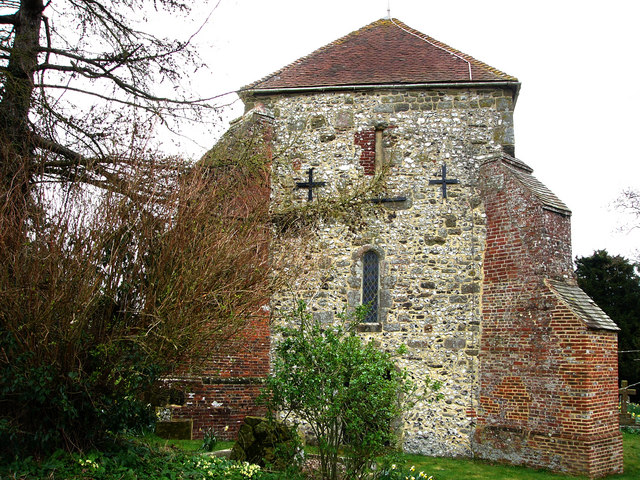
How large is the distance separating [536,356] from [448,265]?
7.79ft

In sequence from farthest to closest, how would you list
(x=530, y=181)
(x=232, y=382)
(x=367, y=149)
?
(x=367, y=149), (x=530, y=181), (x=232, y=382)

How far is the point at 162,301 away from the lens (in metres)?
6.73

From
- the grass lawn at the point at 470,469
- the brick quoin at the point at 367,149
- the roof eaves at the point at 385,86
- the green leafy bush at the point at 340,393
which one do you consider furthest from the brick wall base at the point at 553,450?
the roof eaves at the point at 385,86

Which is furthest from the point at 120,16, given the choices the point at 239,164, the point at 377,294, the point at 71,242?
the point at 377,294

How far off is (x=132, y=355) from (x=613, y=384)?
8.49 metres

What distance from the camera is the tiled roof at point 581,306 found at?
1028 cm

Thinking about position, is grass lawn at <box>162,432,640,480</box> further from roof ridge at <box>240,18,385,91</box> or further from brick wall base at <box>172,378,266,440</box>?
roof ridge at <box>240,18,385,91</box>

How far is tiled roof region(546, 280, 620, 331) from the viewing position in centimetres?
1028

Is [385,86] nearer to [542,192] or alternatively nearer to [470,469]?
[542,192]

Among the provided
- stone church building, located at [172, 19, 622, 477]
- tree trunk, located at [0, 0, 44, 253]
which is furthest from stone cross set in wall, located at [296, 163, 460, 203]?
tree trunk, located at [0, 0, 44, 253]

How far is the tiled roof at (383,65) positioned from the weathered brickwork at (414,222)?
1.05ft

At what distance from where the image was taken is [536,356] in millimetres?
10633

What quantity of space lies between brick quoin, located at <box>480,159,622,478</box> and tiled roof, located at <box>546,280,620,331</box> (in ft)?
0.36

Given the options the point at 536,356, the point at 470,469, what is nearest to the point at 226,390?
the point at 470,469
